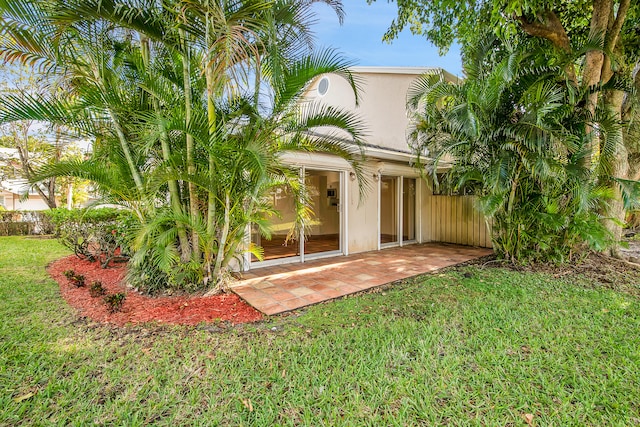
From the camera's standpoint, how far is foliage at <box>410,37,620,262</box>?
18.8ft

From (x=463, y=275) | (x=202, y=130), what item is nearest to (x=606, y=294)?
(x=463, y=275)

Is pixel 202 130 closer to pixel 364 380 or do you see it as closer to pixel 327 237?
pixel 364 380

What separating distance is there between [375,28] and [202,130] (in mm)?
8643

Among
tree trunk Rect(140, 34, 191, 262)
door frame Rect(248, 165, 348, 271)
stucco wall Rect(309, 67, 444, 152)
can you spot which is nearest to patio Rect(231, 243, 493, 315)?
door frame Rect(248, 165, 348, 271)

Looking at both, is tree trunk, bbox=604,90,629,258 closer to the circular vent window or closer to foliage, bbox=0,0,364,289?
foliage, bbox=0,0,364,289

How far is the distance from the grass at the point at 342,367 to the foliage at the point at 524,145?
219 cm

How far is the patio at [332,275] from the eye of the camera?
5043mm

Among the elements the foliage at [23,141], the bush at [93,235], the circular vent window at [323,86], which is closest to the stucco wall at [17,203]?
the foliage at [23,141]

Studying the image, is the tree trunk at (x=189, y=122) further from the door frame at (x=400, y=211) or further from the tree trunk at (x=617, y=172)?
the tree trunk at (x=617, y=172)

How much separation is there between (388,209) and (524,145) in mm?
4833

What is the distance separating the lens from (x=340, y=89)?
12.3 meters

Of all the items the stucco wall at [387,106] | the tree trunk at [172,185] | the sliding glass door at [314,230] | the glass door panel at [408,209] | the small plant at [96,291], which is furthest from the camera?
the stucco wall at [387,106]

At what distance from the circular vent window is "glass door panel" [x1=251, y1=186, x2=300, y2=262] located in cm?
779

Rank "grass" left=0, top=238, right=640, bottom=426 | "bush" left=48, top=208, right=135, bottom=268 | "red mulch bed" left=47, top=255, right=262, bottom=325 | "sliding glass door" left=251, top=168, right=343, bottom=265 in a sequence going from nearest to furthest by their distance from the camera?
1. "grass" left=0, top=238, right=640, bottom=426
2. "red mulch bed" left=47, top=255, right=262, bottom=325
3. "bush" left=48, top=208, right=135, bottom=268
4. "sliding glass door" left=251, top=168, right=343, bottom=265
